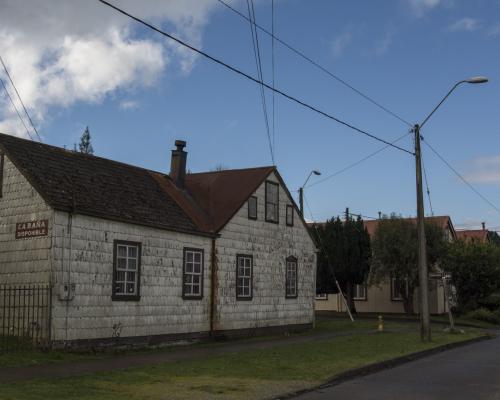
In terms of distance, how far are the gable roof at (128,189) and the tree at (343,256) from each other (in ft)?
47.1

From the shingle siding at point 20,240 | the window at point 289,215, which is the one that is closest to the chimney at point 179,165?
the window at point 289,215

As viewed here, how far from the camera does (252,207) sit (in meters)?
24.5

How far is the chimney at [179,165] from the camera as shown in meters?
24.0

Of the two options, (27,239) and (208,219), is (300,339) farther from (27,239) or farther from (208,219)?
(27,239)

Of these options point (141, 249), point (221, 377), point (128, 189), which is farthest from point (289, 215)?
point (221, 377)

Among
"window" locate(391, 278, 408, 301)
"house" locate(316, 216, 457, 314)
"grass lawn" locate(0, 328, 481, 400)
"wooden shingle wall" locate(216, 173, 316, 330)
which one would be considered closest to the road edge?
"grass lawn" locate(0, 328, 481, 400)

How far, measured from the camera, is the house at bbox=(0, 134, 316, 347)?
16.4 m

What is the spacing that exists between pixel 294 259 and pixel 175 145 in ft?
22.5

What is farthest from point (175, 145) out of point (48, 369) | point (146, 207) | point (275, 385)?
point (275, 385)

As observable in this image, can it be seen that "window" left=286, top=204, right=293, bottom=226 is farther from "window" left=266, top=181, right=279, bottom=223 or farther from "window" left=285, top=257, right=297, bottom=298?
"window" left=285, top=257, right=297, bottom=298

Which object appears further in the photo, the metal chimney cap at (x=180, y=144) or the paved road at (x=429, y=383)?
the metal chimney cap at (x=180, y=144)

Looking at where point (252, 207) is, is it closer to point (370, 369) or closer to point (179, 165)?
point (179, 165)

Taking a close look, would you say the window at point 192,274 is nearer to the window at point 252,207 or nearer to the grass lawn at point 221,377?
the window at point 252,207

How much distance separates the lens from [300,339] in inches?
891
